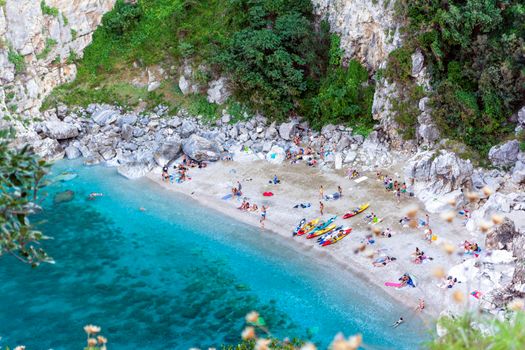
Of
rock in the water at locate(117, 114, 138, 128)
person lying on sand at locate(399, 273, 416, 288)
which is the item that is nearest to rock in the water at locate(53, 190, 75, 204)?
rock in the water at locate(117, 114, 138, 128)

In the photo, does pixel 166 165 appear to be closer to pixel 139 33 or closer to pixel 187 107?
pixel 187 107

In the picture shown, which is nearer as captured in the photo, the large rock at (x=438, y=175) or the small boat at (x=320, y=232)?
the small boat at (x=320, y=232)

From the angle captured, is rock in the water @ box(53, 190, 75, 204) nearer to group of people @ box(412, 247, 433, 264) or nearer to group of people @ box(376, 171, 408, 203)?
group of people @ box(376, 171, 408, 203)

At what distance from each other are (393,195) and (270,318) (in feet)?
43.7

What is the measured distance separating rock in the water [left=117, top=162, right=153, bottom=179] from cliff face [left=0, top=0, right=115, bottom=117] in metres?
13.3

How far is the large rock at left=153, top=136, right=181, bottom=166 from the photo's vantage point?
140 ft

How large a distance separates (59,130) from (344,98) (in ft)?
81.9

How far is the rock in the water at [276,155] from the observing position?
135ft

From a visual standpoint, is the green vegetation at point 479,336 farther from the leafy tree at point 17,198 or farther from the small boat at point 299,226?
the small boat at point 299,226

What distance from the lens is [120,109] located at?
4975 centimetres

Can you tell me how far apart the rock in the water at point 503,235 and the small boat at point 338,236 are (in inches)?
310

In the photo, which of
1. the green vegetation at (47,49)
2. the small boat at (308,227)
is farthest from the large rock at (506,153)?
the green vegetation at (47,49)

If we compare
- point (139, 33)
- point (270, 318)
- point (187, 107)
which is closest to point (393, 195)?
point (270, 318)

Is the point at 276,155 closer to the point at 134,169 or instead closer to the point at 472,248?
the point at 134,169
